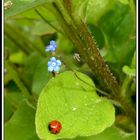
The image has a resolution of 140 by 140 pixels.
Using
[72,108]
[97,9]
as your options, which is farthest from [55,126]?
[97,9]

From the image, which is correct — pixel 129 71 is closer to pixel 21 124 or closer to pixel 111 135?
pixel 111 135

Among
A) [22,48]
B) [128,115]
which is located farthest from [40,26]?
[128,115]

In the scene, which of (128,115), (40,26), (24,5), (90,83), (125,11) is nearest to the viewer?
(24,5)

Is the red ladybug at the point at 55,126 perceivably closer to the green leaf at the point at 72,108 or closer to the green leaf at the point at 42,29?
the green leaf at the point at 72,108

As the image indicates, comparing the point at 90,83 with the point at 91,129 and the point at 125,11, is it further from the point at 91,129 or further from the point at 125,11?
the point at 125,11

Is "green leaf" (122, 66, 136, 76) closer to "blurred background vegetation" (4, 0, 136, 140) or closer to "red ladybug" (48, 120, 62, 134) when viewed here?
"blurred background vegetation" (4, 0, 136, 140)

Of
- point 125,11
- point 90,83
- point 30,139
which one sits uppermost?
point 125,11

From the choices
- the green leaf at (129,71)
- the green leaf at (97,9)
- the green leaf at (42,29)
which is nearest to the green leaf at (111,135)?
the green leaf at (129,71)
